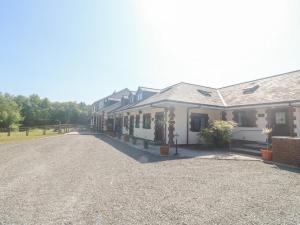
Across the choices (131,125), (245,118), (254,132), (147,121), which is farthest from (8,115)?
(254,132)

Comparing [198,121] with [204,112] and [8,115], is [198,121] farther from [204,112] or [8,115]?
[8,115]

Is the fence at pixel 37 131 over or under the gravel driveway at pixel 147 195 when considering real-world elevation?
over

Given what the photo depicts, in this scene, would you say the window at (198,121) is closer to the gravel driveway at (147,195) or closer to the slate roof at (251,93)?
the slate roof at (251,93)

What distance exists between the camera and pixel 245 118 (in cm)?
1478

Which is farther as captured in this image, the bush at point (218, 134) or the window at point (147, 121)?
the window at point (147, 121)

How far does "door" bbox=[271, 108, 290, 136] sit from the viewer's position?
12289 millimetres

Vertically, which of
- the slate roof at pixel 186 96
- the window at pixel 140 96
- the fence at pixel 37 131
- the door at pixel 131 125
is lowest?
the fence at pixel 37 131

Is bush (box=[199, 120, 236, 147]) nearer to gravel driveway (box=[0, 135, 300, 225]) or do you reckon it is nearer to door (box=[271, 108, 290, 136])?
door (box=[271, 108, 290, 136])

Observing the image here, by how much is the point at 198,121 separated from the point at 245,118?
3.48 m

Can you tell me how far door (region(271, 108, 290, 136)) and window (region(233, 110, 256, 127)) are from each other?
4.31 feet

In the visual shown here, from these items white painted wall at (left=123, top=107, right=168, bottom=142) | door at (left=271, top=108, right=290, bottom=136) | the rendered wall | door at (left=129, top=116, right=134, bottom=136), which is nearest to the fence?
door at (left=129, top=116, right=134, bottom=136)

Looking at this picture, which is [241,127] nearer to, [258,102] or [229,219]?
[258,102]

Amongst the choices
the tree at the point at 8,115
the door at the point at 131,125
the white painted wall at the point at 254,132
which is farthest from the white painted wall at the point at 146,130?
the tree at the point at 8,115

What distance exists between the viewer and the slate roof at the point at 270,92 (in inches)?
475
